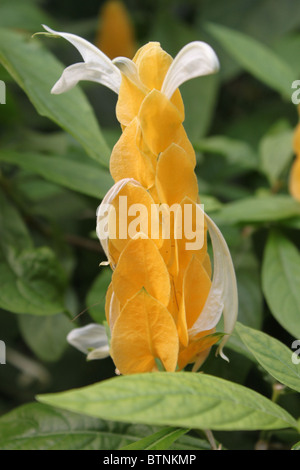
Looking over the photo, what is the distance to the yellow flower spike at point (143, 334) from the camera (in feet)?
1.18

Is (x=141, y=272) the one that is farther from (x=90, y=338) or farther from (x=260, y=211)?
(x=260, y=211)

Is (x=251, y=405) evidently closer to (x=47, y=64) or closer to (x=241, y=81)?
(x=47, y=64)

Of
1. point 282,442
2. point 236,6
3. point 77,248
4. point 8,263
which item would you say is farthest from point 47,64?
point 236,6

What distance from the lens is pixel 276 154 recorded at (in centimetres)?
85

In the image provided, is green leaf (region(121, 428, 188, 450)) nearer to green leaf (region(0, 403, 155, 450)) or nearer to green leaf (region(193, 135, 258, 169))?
green leaf (region(0, 403, 155, 450))

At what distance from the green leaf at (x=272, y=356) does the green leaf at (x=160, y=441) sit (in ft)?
0.25

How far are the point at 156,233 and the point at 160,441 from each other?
5.4 inches

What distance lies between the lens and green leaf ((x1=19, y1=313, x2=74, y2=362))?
0.68 meters

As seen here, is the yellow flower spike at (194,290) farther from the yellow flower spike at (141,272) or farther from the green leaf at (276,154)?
the green leaf at (276,154)

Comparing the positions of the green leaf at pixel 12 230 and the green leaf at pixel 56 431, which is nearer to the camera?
the green leaf at pixel 56 431

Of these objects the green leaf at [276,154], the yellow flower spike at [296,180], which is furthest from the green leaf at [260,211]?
the green leaf at [276,154]

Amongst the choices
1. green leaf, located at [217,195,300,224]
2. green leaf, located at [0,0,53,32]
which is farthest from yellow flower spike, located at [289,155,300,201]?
green leaf, located at [0,0,53,32]

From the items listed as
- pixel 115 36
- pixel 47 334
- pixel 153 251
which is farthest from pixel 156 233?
pixel 115 36

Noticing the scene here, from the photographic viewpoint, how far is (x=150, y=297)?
1.16 ft
